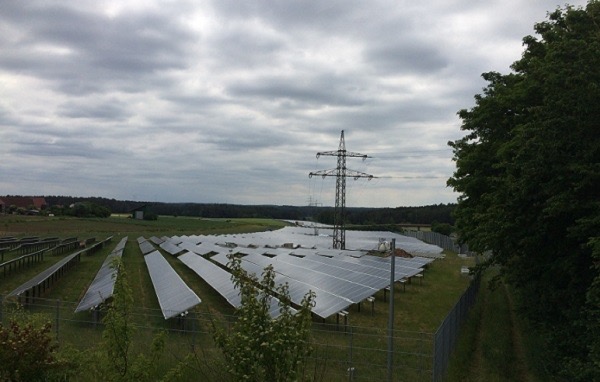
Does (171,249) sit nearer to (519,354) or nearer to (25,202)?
(519,354)

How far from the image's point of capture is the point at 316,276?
2962 cm

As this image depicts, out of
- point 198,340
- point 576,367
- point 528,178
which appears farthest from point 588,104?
point 198,340

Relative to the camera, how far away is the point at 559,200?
45.8ft

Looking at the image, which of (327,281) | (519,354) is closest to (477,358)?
(519,354)

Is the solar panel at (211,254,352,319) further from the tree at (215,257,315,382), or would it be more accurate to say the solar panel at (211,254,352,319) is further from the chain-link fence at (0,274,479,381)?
the tree at (215,257,315,382)

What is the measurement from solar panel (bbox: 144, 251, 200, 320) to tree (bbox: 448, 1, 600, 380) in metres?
10.6

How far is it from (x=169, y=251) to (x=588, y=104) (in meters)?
43.1

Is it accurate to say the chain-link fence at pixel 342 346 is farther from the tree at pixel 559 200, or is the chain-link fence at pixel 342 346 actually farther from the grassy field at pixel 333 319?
the tree at pixel 559 200

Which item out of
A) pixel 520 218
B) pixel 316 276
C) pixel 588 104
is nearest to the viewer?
pixel 588 104

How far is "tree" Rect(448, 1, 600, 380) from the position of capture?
13.5m

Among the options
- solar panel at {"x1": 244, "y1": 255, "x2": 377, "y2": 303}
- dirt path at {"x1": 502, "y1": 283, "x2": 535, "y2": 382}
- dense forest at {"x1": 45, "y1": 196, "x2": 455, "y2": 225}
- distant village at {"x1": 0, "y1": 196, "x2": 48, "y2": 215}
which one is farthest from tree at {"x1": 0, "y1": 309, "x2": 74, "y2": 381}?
distant village at {"x1": 0, "y1": 196, "x2": 48, "y2": 215}

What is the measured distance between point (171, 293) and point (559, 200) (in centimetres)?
1507

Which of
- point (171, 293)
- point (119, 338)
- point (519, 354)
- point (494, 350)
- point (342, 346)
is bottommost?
point (519, 354)

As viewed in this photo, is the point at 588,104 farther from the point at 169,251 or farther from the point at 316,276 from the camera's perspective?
the point at 169,251
